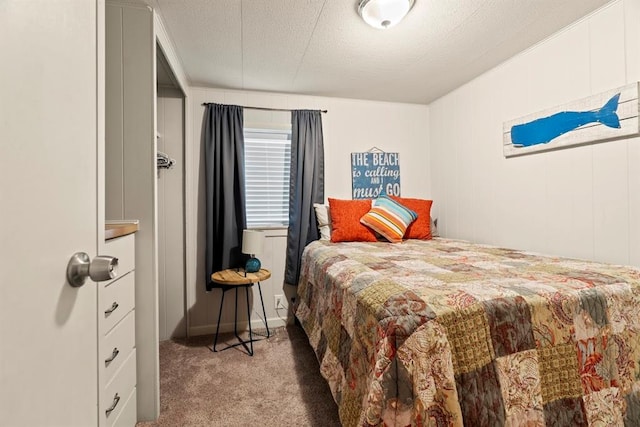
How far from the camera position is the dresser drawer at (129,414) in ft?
4.61

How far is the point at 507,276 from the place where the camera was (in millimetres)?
1370

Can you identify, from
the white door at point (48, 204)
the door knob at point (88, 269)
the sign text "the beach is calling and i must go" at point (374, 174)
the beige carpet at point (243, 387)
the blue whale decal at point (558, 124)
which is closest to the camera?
the white door at point (48, 204)

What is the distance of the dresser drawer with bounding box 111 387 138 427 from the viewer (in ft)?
4.61

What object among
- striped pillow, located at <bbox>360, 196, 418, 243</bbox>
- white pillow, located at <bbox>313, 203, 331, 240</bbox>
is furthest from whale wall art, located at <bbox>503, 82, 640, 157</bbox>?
white pillow, located at <bbox>313, 203, 331, 240</bbox>

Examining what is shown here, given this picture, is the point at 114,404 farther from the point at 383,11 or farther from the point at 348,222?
the point at 383,11

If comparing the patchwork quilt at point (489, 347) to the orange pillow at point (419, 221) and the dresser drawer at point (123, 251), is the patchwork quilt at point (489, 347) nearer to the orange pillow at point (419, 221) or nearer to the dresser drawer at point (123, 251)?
the dresser drawer at point (123, 251)

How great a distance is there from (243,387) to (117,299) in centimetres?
99

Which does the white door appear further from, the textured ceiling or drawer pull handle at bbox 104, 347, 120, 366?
the textured ceiling

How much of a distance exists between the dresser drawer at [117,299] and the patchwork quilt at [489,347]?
1.03 metres

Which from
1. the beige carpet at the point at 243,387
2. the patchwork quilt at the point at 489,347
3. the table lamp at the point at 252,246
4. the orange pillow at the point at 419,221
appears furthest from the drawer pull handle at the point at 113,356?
the orange pillow at the point at 419,221

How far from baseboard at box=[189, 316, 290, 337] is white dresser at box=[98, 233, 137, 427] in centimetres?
114

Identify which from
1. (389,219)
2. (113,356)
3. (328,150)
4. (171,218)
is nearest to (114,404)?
(113,356)

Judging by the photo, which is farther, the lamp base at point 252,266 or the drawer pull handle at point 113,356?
the lamp base at point 252,266

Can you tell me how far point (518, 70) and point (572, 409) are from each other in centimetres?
227
